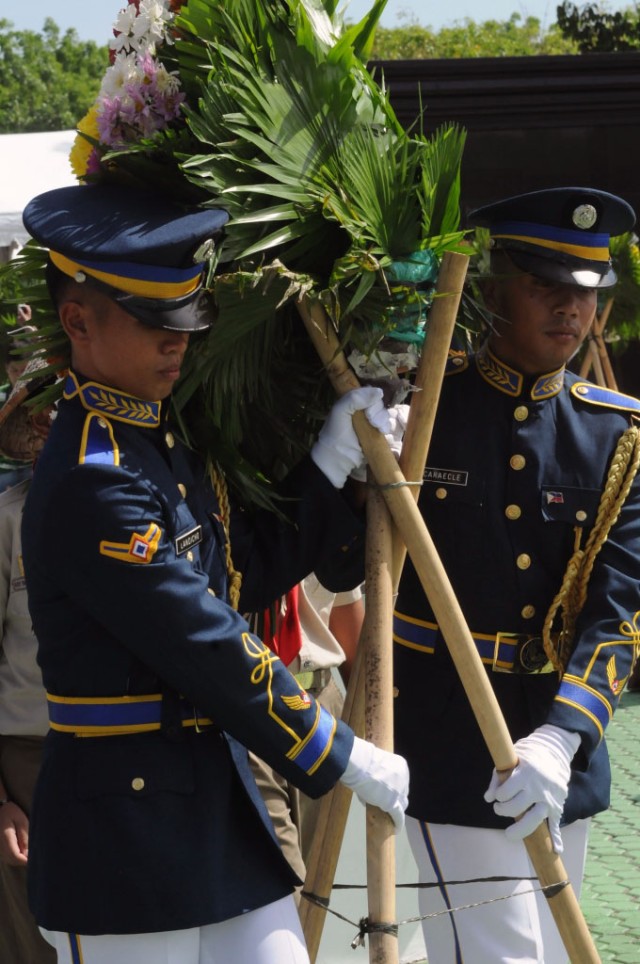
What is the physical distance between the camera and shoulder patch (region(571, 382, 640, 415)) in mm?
3424

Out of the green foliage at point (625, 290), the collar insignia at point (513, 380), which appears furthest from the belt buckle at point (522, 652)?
the green foliage at point (625, 290)

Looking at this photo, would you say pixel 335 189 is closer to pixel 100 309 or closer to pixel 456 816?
pixel 100 309

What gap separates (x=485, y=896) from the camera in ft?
10.3

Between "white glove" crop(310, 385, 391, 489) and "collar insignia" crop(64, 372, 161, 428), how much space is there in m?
0.42

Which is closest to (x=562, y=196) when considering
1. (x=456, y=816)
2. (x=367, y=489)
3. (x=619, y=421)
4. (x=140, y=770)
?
(x=619, y=421)

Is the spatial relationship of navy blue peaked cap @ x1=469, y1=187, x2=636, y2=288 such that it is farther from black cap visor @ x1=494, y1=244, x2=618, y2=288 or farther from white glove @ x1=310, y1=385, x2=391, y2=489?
white glove @ x1=310, y1=385, x2=391, y2=489

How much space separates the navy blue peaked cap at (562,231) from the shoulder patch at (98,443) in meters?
1.14

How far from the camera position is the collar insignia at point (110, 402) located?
2.61 m

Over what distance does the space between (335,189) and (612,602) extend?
43.6 inches

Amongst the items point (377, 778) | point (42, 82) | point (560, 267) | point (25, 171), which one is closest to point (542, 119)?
point (25, 171)

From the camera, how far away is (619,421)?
11.1ft

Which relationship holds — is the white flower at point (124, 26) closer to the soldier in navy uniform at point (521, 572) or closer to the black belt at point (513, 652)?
the soldier in navy uniform at point (521, 572)

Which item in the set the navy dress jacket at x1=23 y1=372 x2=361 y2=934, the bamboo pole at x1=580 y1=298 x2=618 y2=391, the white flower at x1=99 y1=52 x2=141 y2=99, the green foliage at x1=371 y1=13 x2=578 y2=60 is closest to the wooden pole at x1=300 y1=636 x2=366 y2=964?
the navy dress jacket at x1=23 y1=372 x2=361 y2=934

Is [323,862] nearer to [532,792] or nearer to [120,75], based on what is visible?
[532,792]
